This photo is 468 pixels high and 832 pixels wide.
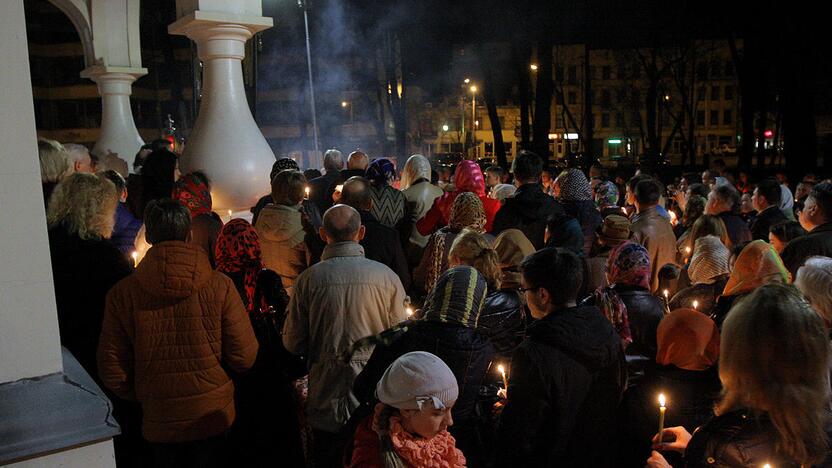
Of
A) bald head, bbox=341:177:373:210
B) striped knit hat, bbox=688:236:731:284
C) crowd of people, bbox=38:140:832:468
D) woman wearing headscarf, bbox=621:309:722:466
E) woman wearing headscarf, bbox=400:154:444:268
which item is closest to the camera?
crowd of people, bbox=38:140:832:468

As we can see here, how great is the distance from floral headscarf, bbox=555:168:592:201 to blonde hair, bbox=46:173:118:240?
440 cm

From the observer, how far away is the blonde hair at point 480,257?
14.7 feet

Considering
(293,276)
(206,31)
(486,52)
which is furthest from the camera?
(486,52)

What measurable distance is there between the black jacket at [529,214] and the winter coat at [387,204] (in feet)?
3.26

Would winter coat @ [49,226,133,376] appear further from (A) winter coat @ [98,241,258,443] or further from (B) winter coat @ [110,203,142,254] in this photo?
(B) winter coat @ [110,203,142,254]

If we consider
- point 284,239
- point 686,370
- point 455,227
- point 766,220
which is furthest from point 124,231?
point 766,220

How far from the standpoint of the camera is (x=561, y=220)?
6.15 metres

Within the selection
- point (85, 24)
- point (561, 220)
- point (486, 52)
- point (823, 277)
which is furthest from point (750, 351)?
point (486, 52)

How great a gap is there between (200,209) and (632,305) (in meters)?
3.21

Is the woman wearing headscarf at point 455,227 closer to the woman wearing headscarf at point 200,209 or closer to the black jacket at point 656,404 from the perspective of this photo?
the woman wearing headscarf at point 200,209

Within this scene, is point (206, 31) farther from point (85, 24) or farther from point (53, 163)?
point (85, 24)

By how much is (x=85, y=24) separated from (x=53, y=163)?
7.97 meters

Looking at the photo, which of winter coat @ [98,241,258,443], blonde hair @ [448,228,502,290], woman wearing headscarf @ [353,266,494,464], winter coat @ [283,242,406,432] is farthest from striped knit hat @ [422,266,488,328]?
winter coat @ [98,241,258,443]

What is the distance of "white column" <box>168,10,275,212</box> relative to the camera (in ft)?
22.4
